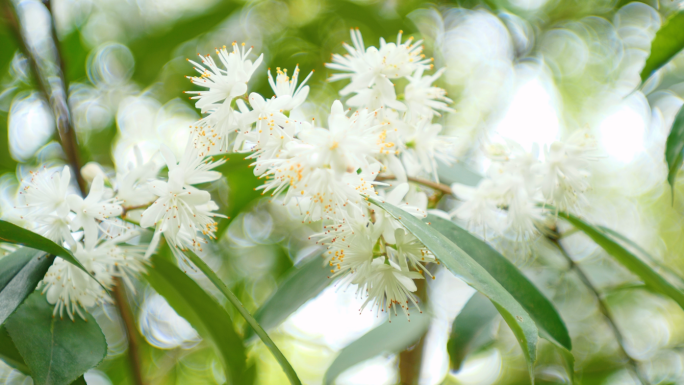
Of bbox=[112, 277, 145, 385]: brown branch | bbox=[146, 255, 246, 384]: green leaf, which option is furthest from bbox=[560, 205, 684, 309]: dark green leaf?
bbox=[112, 277, 145, 385]: brown branch

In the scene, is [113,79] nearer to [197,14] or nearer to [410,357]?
[197,14]

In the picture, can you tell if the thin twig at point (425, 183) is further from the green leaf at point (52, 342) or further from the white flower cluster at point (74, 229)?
the green leaf at point (52, 342)

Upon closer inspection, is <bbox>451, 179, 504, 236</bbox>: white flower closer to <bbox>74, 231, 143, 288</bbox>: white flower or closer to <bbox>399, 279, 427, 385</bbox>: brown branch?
<bbox>399, 279, 427, 385</bbox>: brown branch

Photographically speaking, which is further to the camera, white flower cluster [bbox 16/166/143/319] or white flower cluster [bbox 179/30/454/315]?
white flower cluster [bbox 16/166/143/319]

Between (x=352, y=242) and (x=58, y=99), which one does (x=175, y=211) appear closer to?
(x=352, y=242)

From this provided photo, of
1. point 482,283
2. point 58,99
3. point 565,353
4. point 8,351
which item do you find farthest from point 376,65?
point 58,99

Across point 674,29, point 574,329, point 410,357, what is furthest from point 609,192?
point 674,29

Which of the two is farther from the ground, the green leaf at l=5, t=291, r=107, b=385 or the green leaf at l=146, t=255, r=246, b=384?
the green leaf at l=5, t=291, r=107, b=385
